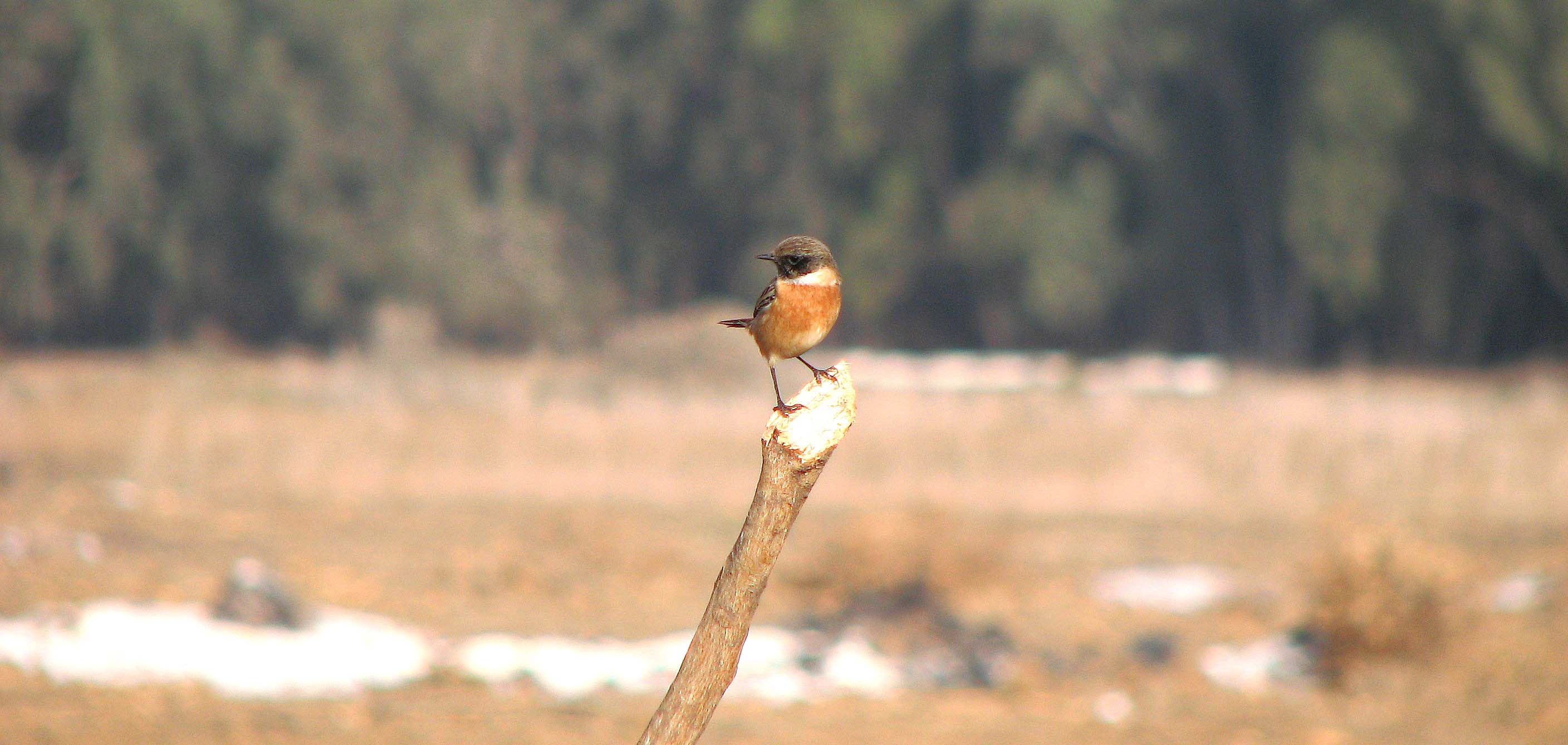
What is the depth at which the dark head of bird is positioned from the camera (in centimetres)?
366

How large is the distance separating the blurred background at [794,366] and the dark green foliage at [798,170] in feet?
0.45

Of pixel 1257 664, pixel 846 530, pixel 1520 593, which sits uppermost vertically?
pixel 846 530

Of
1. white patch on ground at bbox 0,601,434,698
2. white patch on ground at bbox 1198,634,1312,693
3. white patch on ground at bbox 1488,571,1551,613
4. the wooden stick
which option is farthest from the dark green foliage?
the wooden stick

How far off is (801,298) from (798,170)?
141ft

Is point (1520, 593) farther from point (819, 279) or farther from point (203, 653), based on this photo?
point (819, 279)

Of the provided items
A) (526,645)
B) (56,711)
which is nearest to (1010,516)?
(526,645)

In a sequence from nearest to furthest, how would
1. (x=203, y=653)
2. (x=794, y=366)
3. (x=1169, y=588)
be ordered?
(x=203, y=653) < (x=1169, y=588) < (x=794, y=366)

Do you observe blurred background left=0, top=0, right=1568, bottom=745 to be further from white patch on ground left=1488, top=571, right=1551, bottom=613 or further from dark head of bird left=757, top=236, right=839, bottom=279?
dark head of bird left=757, top=236, right=839, bottom=279

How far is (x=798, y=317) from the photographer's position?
12.0 feet

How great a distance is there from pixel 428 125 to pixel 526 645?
4246 cm

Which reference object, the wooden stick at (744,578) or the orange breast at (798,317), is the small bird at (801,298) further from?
the wooden stick at (744,578)

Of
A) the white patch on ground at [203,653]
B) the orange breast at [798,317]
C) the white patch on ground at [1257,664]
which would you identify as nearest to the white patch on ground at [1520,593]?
the white patch on ground at [1257,664]

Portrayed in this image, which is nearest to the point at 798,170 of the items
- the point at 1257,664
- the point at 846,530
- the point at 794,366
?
the point at 794,366

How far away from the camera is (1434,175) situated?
34688mm
